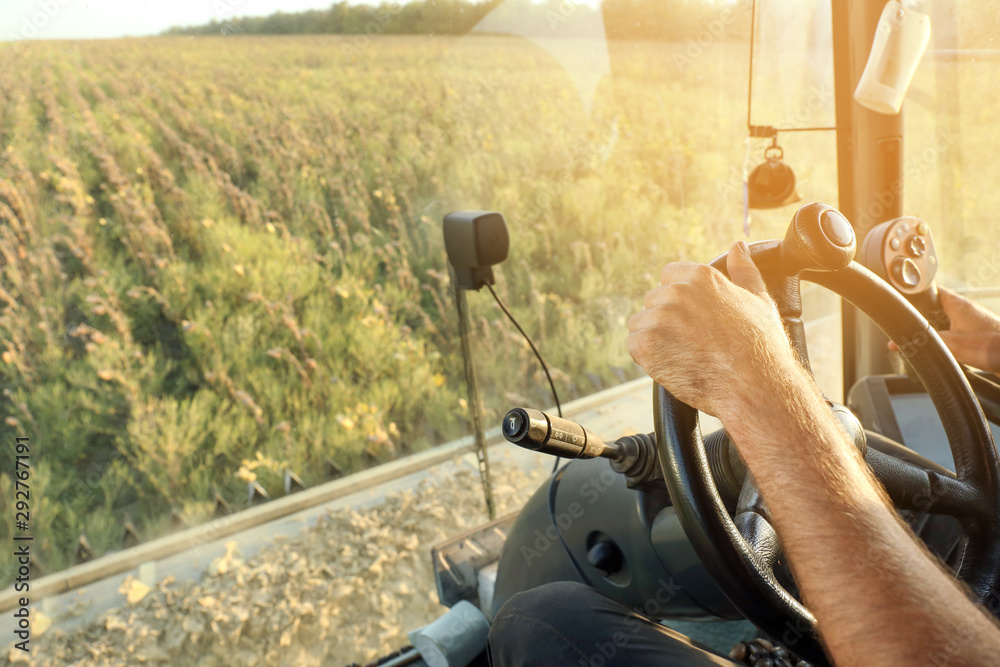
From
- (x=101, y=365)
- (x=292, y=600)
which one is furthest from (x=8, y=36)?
(x=292, y=600)

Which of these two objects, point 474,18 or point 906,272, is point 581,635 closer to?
point 906,272

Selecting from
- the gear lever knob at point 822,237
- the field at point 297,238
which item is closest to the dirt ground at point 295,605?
the field at point 297,238

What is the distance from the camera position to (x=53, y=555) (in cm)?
225

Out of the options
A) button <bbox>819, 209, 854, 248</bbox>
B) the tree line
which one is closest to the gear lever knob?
button <bbox>819, 209, 854, 248</bbox>

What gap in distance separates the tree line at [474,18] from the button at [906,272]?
1888mm

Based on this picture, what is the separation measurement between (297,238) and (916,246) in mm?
2552

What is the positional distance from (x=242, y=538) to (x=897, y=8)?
8.95 feet

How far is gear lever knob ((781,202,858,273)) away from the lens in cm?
82

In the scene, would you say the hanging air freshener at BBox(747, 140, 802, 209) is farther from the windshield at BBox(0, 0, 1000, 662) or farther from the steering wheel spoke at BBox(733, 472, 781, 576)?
the steering wheel spoke at BBox(733, 472, 781, 576)

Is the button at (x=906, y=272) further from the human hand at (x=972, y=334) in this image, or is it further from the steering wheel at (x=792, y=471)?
the steering wheel at (x=792, y=471)

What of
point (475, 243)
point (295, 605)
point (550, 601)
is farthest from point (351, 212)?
point (550, 601)

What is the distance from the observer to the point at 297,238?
10.3 feet

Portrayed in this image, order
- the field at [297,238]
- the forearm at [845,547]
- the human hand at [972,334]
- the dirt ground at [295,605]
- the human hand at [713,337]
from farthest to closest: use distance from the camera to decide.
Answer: the field at [297,238], the dirt ground at [295,605], the human hand at [972,334], the human hand at [713,337], the forearm at [845,547]

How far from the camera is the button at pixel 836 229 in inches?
32.7
